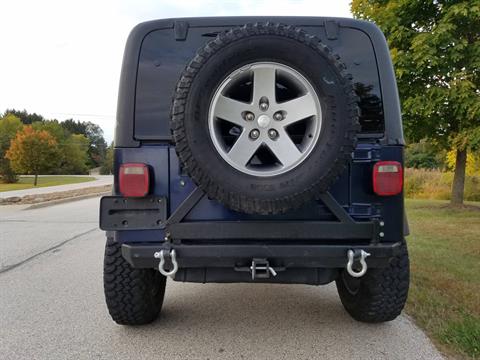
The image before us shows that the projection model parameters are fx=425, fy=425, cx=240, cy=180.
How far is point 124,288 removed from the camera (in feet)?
10.1

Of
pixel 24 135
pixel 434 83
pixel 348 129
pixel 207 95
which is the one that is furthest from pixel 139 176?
pixel 24 135

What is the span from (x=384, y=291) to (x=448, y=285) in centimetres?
160

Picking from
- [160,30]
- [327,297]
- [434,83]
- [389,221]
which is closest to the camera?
[389,221]

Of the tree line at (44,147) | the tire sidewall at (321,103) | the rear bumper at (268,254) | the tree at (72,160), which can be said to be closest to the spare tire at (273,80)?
the tire sidewall at (321,103)

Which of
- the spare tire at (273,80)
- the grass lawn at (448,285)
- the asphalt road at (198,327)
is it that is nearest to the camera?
the spare tire at (273,80)

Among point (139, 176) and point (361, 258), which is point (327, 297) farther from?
point (139, 176)

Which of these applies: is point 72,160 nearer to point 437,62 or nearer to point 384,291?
A: point 437,62

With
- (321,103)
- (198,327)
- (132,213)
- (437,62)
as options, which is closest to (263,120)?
(321,103)

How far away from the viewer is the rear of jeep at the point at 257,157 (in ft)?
7.56

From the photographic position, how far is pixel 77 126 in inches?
4267

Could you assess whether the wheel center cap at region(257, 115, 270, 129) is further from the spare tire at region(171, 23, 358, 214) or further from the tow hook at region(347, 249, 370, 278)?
the tow hook at region(347, 249, 370, 278)

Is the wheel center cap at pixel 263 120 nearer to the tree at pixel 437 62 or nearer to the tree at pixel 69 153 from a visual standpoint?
the tree at pixel 437 62

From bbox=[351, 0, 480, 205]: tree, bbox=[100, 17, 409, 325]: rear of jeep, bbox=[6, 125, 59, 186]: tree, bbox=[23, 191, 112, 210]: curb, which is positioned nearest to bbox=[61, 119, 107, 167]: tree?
bbox=[6, 125, 59, 186]: tree

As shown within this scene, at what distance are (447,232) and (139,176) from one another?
6852mm
